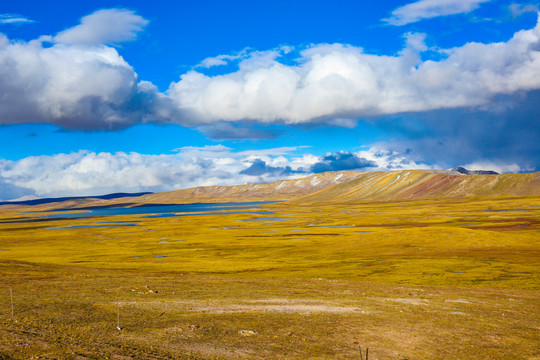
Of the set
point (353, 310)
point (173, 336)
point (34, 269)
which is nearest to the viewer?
point (173, 336)

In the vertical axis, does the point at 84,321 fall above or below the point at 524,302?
above

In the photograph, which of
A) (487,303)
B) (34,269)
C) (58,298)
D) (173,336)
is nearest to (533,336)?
(487,303)

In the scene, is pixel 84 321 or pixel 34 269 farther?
pixel 34 269

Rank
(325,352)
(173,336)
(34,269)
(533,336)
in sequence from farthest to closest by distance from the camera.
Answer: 1. (34,269)
2. (533,336)
3. (173,336)
4. (325,352)

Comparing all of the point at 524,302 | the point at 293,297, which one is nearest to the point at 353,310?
the point at 293,297

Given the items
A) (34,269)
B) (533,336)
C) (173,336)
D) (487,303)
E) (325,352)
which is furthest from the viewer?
(34,269)

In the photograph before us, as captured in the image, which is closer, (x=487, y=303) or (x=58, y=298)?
(x=58, y=298)

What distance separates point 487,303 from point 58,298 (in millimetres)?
33397

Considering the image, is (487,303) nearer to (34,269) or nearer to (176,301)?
(176,301)

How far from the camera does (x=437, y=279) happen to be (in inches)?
1987

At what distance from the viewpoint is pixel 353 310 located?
101ft

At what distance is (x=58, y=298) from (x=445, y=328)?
88.7ft

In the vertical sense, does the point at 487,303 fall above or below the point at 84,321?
below

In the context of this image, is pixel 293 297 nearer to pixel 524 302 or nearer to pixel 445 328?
pixel 445 328
